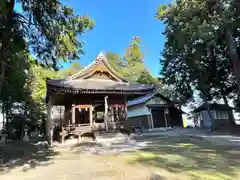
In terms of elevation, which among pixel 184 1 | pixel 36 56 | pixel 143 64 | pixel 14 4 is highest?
pixel 143 64

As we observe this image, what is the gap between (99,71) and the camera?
18656mm

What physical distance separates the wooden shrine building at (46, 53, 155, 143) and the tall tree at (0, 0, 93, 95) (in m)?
3.72

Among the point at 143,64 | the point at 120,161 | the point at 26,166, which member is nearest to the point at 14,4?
the point at 26,166

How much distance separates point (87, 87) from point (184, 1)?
37.2 feet

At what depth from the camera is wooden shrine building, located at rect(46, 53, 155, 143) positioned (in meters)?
15.3

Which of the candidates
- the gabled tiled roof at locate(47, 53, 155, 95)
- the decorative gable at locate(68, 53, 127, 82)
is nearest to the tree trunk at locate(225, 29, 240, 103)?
the gabled tiled roof at locate(47, 53, 155, 95)

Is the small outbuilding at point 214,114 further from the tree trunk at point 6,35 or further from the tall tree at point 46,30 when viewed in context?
the tree trunk at point 6,35

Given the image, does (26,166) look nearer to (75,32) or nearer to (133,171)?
(133,171)

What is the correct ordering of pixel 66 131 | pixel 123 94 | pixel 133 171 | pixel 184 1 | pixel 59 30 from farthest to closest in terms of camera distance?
pixel 184 1 → pixel 123 94 → pixel 66 131 → pixel 59 30 → pixel 133 171

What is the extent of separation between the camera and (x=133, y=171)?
6.96 metres

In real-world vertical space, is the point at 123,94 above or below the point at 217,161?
above

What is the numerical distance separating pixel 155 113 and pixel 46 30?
2261cm

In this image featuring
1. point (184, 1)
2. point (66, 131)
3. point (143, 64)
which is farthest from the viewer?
point (143, 64)

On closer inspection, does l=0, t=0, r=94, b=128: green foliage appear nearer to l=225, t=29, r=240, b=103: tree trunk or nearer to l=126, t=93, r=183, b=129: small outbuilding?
l=225, t=29, r=240, b=103: tree trunk
